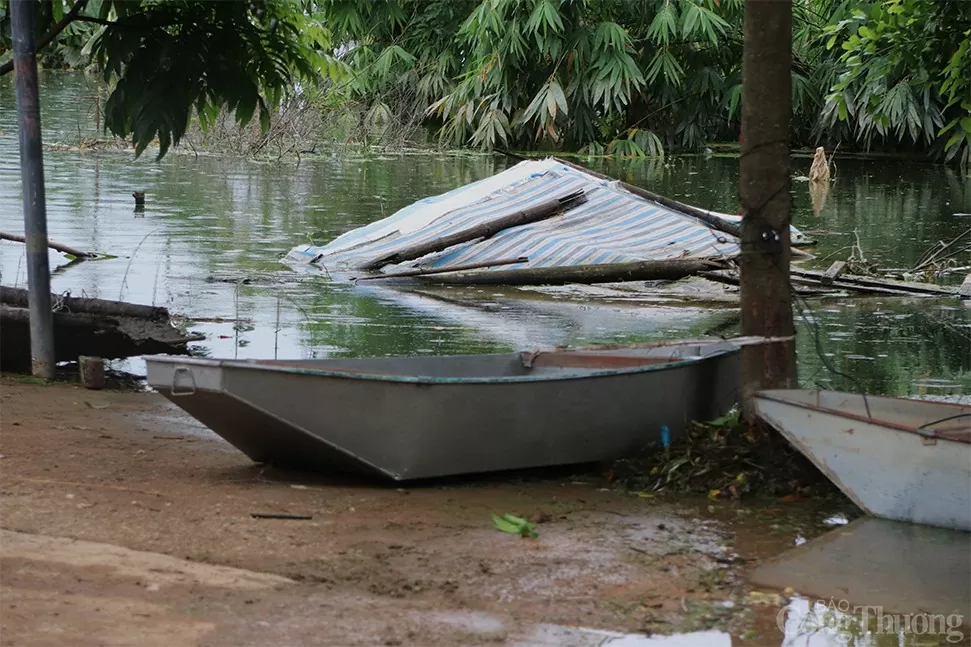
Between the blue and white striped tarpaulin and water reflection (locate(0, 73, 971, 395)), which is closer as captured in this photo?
water reflection (locate(0, 73, 971, 395))

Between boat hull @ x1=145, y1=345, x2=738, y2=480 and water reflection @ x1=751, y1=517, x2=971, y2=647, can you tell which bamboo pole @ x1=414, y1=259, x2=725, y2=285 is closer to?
boat hull @ x1=145, y1=345, x2=738, y2=480

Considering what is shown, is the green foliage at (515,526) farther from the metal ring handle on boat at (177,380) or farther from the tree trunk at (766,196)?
the tree trunk at (766,196)

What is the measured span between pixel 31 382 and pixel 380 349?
8.46ft

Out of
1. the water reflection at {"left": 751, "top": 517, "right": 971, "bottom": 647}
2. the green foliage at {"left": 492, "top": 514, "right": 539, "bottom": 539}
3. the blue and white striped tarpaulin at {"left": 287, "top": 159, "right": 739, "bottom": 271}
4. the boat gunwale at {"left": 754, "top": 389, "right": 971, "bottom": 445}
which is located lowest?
the water reflection at {"left": 751, "top": 517, "right": 971, "bottom": 647}

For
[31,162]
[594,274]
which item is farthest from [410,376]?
[594,274]

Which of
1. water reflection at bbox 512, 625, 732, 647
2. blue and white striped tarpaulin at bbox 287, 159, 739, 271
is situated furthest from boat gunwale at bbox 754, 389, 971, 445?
blue and white striped tarpaulin at bbox 287, 159, 739, 271

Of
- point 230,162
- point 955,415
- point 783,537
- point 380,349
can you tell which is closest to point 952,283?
point 380,349

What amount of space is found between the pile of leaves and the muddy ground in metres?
0.17

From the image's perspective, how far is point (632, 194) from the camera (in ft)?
47.3

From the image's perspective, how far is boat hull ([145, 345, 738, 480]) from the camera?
5.46 m

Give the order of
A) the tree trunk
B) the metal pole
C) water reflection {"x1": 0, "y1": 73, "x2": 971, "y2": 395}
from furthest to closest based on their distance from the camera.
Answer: water reflection {"x1": 0, "y1": 73, "x2": 971, "y2": 395}, the metal pole, the tree trunk

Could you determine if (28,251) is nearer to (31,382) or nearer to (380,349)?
(31,382)

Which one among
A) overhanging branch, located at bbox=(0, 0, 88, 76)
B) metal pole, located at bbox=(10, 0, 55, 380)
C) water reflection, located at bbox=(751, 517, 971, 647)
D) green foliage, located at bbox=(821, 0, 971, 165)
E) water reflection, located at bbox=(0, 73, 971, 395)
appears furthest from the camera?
water reflection, located at bbox=(0, 73, 971, 395)

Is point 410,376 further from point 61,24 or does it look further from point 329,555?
point 61,24
